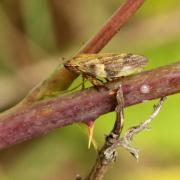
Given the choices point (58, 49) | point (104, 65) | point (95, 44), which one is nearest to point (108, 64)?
point (104, 65)

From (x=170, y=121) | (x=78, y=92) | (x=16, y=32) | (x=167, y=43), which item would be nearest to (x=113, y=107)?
(x=78, y=92)

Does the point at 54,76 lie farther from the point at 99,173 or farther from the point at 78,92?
the point at 99,173

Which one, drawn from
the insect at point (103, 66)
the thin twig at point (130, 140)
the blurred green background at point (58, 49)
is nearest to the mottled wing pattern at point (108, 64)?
the insect at point (103, 66)

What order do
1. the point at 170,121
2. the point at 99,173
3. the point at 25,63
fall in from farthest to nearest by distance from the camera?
the point at 25,63, the point at 170,121, the point at 99,173

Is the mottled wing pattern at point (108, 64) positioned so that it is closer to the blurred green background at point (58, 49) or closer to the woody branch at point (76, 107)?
the woody branch at point (76, 107)

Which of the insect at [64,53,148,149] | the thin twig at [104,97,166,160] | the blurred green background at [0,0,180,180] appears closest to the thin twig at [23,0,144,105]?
the insect at [64,53,148,149]
